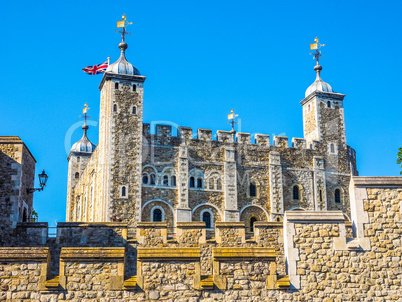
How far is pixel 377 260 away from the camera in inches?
506

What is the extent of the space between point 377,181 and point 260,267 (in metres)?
2.92

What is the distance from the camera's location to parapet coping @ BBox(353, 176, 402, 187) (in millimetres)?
13195

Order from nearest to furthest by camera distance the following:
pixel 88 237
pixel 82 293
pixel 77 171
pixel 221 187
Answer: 1. pixel 82 293
2. pixel 88 237
3. pixel 221 187
4. pixel 77 171

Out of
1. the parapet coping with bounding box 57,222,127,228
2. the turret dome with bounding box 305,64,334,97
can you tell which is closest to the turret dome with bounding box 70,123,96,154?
the turret dome with bounding box 305,64,334,97

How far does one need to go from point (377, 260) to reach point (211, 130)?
32.0 metres

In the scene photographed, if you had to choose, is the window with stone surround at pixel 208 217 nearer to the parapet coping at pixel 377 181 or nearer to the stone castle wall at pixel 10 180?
the stone castle wall at pixel 10 180

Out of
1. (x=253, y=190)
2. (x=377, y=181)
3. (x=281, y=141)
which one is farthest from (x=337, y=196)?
(x=377, y=181)

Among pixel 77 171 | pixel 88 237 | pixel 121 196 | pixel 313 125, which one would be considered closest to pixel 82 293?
pixel 88 237

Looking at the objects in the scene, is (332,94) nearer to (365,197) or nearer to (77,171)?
(77,171)

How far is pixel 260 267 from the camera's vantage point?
12500 millimetres

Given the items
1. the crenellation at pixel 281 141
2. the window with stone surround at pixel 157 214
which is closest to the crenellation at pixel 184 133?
the window with stone surround at pixel 157 214

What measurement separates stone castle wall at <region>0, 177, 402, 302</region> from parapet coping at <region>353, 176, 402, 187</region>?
20mm

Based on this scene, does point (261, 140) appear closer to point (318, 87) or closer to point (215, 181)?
point (215, 181)

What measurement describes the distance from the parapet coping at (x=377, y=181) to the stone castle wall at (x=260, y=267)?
0.06 feet
